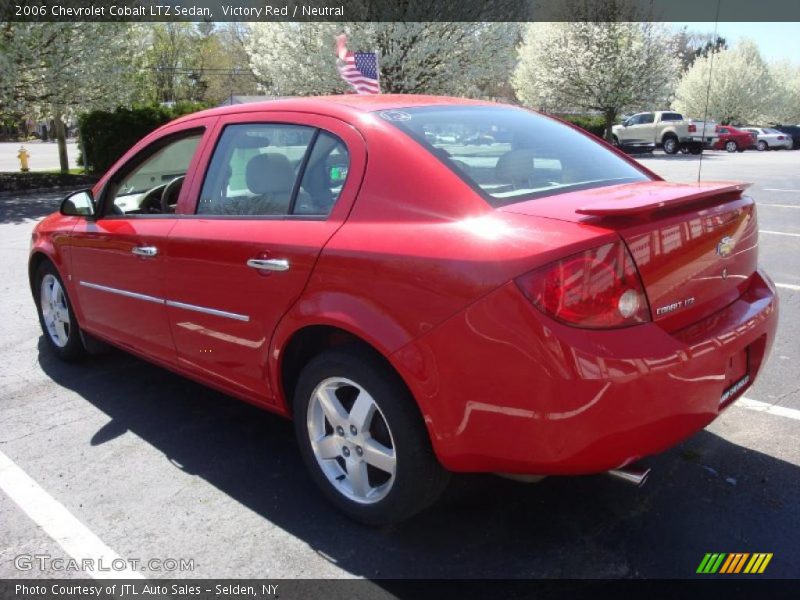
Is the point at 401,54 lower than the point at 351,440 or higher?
higher

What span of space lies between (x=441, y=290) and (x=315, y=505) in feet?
4.10

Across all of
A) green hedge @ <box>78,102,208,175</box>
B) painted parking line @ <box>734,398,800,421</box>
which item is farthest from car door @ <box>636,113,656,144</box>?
painted parking line @ <box>734,398,800,421</box>

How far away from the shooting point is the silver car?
39.2 metres

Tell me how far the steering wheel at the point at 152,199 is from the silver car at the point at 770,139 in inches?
1635

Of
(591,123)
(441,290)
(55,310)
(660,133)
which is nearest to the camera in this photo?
(441,290)

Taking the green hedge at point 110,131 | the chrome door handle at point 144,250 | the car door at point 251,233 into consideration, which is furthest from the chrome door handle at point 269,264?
the green hedge at point 110,131

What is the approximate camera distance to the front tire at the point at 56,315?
470cm

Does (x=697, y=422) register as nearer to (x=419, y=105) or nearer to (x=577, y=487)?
(x=577, y=487)

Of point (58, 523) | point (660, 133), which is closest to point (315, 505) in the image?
point (58, 523)

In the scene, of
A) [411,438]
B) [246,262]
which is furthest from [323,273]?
[411,438]

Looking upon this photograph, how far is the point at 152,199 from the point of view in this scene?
4336mm

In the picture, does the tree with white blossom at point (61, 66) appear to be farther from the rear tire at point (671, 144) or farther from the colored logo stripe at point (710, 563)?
the rear tire at point (671, 144)

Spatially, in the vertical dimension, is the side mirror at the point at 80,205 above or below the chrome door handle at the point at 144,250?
above

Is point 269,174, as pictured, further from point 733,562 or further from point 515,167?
point 733,562
